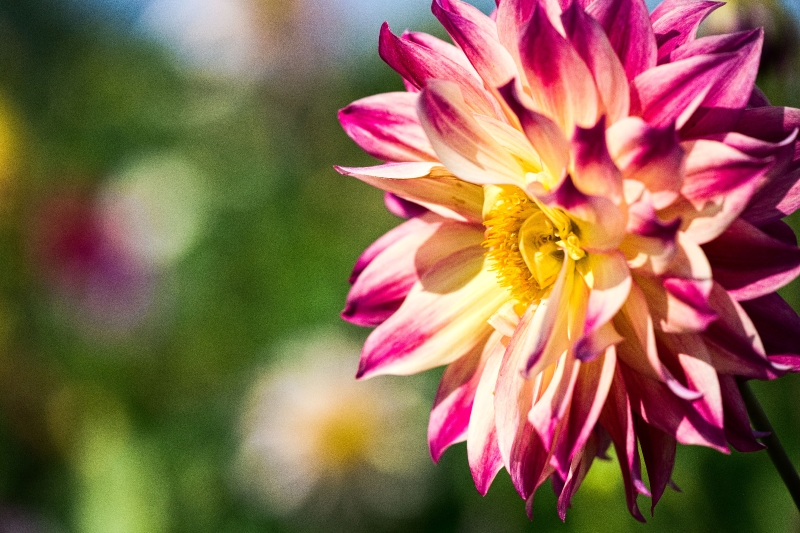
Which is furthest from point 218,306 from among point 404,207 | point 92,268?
point 404,207

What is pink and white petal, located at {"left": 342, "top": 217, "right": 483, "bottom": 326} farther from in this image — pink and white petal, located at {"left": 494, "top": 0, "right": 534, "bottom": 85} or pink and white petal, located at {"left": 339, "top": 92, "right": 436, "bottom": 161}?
pink and white petal, located at {"left": 494, "top": 0, "right": 534, "bottom": 85}

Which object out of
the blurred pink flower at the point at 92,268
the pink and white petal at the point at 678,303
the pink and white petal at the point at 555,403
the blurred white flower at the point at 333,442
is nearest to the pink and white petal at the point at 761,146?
the pink and white petal at the point at 678,303

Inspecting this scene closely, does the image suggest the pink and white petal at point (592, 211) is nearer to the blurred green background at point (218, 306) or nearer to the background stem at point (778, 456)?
the background stem at point (778, 456)

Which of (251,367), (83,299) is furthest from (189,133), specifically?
(251,367)

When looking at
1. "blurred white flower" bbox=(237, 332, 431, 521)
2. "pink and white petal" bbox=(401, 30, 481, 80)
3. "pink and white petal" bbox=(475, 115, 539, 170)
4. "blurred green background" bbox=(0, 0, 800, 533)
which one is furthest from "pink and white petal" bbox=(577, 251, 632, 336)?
"blurred white flower" bbox=(237, 332, 431, 521)

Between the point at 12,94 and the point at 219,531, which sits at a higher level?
the point at 12,94

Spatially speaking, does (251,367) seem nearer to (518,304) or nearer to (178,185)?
(178,185)
